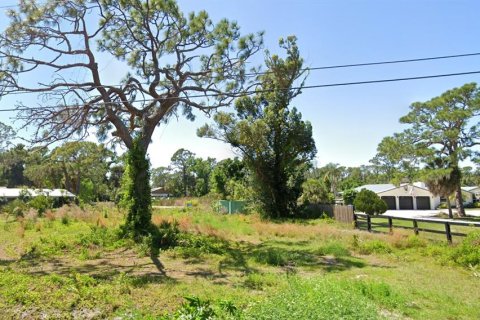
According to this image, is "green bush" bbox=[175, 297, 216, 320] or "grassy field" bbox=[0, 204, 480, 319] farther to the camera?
"grassy field" bbox=[0, 204, 480, 319]

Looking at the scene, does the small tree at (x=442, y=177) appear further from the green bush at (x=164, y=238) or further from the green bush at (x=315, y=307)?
the green bush at (x=315, y=307)

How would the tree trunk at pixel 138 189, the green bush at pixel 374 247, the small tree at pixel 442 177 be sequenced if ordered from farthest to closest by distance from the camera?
the small tree at pixel 442 177
the tree trunk at pixel 138 189
the green bush at pixel 374 247

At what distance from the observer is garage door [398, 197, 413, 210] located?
2052 inches

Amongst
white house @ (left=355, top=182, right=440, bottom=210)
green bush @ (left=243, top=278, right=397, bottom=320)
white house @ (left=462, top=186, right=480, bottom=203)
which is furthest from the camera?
white house @ (left=462, top=186, right=480, bottom=203)

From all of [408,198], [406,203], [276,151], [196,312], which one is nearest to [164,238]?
[196,312]

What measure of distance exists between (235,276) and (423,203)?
50097 millimetres

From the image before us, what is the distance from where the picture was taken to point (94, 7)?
15883 millimetres

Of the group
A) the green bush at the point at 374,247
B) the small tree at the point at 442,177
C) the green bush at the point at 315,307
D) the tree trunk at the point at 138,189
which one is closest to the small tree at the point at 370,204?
the small tree at the point at 442,177

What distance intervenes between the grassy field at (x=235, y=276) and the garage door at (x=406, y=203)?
130 feet

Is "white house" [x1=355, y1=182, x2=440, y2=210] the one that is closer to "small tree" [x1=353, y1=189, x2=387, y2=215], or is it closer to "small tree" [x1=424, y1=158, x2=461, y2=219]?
"small tree" [x1=424, y1=158, x2=461, y2=219]

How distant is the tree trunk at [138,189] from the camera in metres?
15.9

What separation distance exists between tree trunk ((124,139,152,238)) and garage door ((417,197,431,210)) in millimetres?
46237

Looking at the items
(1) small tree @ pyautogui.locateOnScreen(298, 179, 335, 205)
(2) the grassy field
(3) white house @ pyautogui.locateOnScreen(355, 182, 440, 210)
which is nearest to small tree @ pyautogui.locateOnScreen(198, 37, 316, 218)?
(1) small tree @ pyautogui.locateOnScreen(298, 179, 335, 205)

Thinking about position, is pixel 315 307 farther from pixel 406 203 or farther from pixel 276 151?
pixel 406 203
